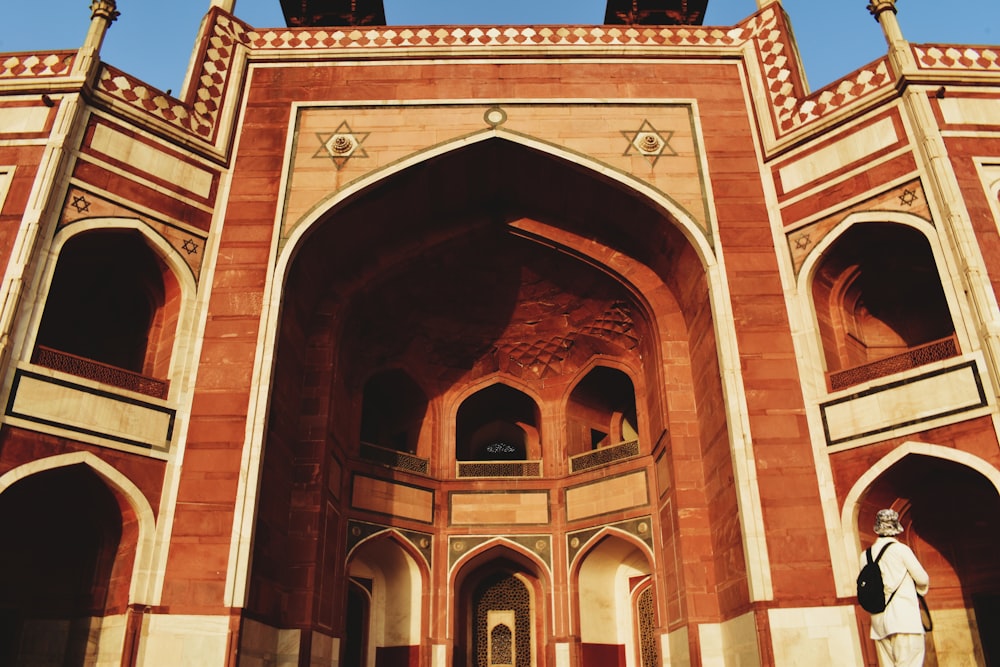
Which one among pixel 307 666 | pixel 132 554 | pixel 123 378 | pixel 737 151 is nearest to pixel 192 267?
pixel 123 378

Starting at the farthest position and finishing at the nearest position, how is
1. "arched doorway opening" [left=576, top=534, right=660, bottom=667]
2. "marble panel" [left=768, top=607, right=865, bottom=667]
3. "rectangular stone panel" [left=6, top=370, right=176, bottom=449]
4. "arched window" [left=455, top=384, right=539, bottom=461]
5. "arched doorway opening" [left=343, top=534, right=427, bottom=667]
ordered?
1. "arched window" [left=455, top=384, right=539, bottom=461]
2. "arched doorway opening" [left=576, top=534, right=660, bottom=667]
3. "arched doorway opening" [left=343, top=534, right=427, bottom=667]
4. "rectangular stone panel" [left=6, top=370, right=176, bottom=449]
5. "marble panel" [left=768, top=607, right=865, bottom=667]

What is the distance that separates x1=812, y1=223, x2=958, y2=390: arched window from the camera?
10.4 metres

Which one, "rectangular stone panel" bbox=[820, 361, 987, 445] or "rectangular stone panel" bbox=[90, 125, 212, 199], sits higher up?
"rectangular stone panel" bbox=[90, 125, 212, 199]

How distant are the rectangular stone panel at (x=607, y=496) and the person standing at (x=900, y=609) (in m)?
6.69

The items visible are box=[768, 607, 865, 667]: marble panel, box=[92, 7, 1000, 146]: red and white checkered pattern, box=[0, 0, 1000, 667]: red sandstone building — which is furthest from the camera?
box=[92, 7, 1000, 146]: red and white checkered pattern

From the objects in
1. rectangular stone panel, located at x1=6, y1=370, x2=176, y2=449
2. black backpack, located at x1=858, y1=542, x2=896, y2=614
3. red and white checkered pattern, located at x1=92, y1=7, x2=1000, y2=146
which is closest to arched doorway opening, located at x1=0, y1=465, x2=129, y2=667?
rectangular stone panel, located at x1=6, y1=370, x2=176, y2=449

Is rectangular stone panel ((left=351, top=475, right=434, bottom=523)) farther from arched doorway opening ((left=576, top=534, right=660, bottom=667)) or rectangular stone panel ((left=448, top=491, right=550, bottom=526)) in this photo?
arched doorway opening ((left=576, top=534, right=660, bottom=667))

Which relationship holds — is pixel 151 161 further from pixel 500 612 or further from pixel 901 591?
pixel 901 591

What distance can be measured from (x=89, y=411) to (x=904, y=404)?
8.37 metres

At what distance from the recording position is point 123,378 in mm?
9508

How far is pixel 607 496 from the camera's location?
12.8 metres

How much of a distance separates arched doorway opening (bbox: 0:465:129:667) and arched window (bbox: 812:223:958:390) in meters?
8.08

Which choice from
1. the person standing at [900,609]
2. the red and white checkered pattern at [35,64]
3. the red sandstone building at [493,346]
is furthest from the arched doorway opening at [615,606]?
the red and white checkered pattern at [35,64]

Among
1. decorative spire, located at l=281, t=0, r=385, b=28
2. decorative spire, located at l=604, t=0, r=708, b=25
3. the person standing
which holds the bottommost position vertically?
the person standing
